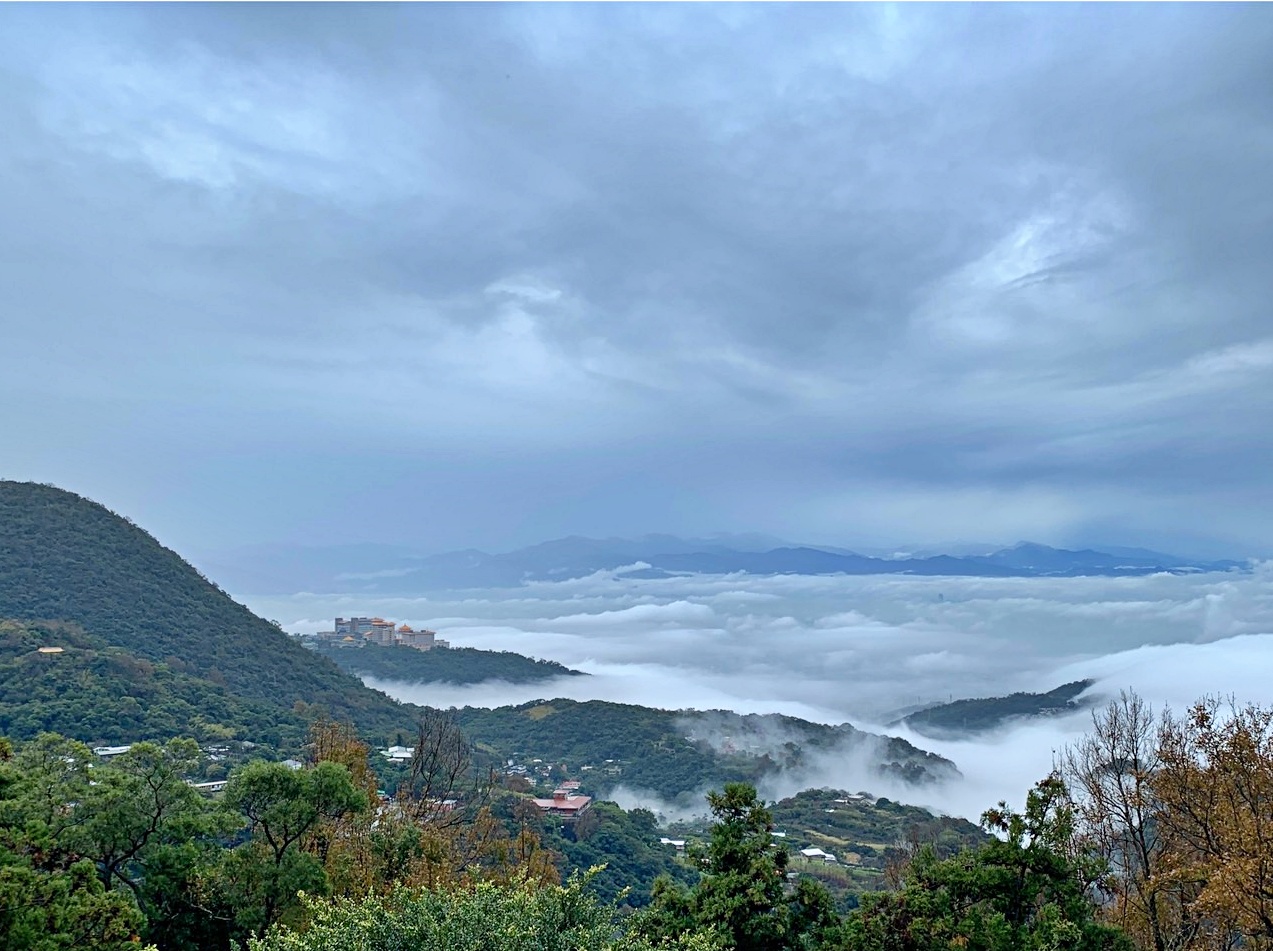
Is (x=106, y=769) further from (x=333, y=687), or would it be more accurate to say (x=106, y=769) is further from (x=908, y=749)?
(x=908, y=749)

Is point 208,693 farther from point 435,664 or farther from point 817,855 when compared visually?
point 435,664

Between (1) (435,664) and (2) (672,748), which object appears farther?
(1) (435,664)

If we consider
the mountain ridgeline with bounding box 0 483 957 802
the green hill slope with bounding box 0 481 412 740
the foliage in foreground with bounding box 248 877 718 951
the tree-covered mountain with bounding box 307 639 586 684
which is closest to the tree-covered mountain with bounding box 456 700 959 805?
the mountain ridgeline with bounding box 0 483 957 802

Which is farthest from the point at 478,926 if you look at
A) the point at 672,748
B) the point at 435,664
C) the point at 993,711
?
the point at 435,664

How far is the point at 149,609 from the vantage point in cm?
7825

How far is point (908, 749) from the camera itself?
109 m

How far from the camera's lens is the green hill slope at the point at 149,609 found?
72.6 metres

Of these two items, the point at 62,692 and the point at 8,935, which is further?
the point at 62,692

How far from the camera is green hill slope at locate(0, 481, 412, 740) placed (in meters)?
72.6

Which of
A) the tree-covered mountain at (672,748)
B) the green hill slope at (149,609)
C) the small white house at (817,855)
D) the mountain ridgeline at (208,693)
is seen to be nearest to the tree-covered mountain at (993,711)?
the tree-covered mountain at (672,748)

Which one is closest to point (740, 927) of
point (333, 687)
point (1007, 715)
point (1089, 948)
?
point (1089, 948)

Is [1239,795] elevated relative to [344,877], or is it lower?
elevated

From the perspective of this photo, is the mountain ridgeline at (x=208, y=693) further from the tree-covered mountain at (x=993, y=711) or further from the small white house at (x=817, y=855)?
the small white house at (x=817, y=855)

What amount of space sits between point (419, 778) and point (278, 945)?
38.9m
